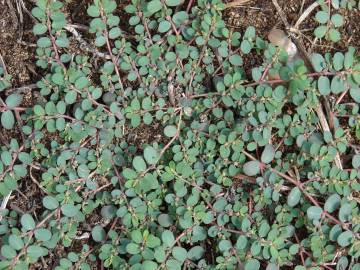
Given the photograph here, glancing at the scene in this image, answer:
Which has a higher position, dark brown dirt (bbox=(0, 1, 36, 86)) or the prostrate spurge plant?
dark brown dirt (bbox=(0, 1, 36, 86))

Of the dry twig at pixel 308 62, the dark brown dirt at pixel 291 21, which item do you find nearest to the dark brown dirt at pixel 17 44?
the dark brown dirt at pixel 291 21

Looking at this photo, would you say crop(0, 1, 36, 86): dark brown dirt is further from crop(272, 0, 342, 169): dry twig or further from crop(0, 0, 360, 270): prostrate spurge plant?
crop(272, 0, 342, 169): dry twig

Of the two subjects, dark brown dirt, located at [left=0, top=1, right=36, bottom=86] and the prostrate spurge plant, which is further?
dark brown dirt, located at [left=0, top=1, right=36, bottom=86]

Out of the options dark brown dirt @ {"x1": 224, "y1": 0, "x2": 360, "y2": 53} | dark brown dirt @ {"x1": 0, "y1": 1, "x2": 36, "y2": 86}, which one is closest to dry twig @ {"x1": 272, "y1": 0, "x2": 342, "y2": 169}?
dark brown dirt @ {"x1": 224, "y1": 0, "x2": 360, "y2": 53}

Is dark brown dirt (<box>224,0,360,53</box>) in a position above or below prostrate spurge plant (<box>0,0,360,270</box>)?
above

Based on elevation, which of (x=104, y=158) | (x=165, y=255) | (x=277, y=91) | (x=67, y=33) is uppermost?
(x=67, y=33)

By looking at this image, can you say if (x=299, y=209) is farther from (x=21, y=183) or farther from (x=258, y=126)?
(x=21, y=183)

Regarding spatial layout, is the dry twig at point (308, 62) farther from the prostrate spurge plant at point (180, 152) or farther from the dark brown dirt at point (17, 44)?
the dark brown dirt at point (17, 44)

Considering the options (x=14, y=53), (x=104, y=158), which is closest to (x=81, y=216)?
(x=104, y=158)
